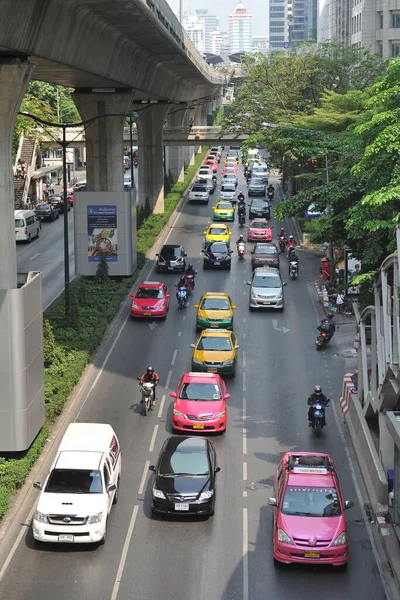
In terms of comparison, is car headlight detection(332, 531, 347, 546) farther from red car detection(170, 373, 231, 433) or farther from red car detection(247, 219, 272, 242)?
red car detection(247, 219, 272, 242)

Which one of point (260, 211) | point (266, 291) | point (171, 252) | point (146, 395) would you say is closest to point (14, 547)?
point (146, 395)

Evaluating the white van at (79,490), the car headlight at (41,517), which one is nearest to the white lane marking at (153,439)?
the white van at (79,490)

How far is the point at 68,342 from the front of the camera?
117 ft

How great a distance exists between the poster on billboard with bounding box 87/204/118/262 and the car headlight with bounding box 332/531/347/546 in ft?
99.2

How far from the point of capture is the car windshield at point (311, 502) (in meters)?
20.0

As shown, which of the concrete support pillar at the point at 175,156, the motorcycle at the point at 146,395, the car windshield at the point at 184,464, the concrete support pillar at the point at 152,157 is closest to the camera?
the car windshield at the point at 184,464

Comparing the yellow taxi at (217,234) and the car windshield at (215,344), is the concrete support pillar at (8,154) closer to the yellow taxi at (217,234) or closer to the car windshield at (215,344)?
the car windshield at (215,344)

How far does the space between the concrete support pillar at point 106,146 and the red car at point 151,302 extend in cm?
822

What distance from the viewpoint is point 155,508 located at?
21844 mm

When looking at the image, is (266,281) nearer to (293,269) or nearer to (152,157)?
(293,269)

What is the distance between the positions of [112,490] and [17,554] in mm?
2407

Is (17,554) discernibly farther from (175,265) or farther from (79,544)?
(175,265)

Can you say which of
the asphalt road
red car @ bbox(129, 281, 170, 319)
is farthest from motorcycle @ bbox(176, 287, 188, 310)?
the asphalt road

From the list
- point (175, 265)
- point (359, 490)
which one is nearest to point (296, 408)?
point (359, 490)
